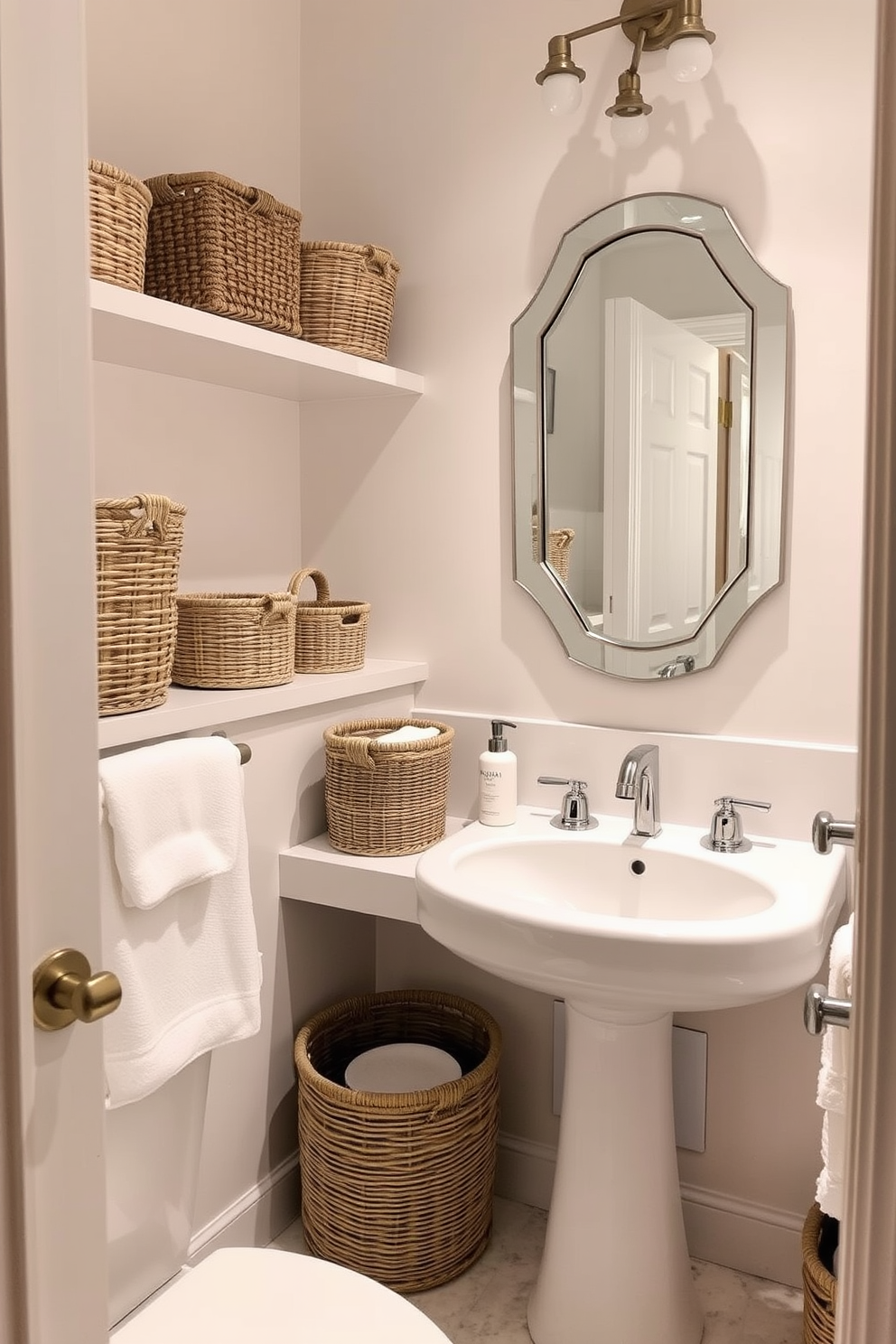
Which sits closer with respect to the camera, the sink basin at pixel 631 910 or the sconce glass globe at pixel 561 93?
the sink basin at pixel 631 910

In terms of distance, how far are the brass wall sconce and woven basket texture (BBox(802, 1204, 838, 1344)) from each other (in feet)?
5.72

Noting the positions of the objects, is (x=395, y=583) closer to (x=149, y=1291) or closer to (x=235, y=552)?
(x=235, y=552)

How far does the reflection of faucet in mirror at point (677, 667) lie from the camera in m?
1.78

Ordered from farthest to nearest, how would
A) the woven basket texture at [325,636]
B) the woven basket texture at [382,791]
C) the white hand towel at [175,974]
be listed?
1. the woven basket texture at [325,636]
2. the woven basket texture at [382,791]
3. the white hand towel at [175,974]

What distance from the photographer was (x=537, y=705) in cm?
194

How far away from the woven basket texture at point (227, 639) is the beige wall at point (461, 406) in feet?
0.54

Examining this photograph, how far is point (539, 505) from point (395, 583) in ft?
1.15

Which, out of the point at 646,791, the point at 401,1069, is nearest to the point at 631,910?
the point at 646,791

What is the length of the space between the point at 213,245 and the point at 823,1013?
4.58ft

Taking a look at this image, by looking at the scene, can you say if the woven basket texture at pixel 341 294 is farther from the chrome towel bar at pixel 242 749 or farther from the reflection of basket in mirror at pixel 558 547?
the chrome towel bar at pixel 242 749

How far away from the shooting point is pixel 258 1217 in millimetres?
1843

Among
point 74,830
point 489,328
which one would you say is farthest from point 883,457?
point 489,328

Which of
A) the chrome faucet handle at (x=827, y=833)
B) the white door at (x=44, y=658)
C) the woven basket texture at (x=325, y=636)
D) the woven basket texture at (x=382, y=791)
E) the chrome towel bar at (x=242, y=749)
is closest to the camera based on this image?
the white door at (x=44, y=658)

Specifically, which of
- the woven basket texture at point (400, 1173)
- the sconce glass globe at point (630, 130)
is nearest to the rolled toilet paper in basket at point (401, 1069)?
the woven basket texture at point (400, 1173)
